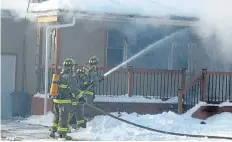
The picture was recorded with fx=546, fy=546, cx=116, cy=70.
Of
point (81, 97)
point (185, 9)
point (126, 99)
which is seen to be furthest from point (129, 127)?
point (185, 9)

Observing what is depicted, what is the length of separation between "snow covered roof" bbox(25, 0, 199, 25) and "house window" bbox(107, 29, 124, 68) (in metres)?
1.13

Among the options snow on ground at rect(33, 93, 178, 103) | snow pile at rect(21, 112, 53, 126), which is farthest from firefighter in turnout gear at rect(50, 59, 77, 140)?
snow on ground at rect(33, 93, 178, 103)

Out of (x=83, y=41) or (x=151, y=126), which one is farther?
(x=83, y=41)

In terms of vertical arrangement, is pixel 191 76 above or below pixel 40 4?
below

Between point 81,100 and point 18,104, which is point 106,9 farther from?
point 18,104

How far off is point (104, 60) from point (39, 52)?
233 centimetres

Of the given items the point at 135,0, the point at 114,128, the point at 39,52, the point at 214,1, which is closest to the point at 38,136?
the point at 114,128

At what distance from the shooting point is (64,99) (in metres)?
12.6

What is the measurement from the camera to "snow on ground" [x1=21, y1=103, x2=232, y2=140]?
504 inches

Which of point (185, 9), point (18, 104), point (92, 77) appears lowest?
point (18, 104)

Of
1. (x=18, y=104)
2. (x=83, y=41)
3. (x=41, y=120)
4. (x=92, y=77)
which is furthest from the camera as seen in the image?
(x=18, y=104)

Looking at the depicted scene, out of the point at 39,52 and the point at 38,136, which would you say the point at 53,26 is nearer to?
the point at 39,52

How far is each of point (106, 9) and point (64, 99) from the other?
4632 millimetres

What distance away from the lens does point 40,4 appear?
58.1 feet
